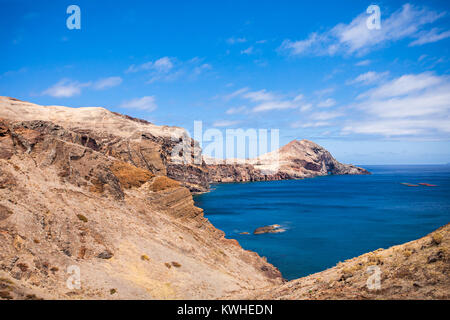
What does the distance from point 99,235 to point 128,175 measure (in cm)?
1702

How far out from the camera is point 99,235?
25.6 metres

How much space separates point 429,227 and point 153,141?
10429 centimetres

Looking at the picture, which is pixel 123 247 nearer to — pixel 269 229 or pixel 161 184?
pixel 161 184

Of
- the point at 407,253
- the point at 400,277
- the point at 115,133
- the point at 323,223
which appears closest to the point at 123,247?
the point at 400,277

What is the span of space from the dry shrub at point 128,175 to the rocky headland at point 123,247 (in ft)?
0.54

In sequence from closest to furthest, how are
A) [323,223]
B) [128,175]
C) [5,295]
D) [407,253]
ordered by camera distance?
[5,295] < [407,253] < [128,175] < [323,223]

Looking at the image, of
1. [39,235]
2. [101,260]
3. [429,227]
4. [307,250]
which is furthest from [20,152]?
[429,227]

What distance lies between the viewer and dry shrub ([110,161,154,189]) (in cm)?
4059

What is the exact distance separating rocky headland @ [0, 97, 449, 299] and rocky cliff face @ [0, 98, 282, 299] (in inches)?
3.7

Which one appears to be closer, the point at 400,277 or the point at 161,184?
the point at 400,277

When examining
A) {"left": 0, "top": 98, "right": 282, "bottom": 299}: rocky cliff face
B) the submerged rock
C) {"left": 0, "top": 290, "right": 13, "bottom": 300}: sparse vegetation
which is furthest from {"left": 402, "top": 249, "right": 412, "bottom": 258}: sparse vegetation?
the submerged rock

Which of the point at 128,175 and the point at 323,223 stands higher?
the point at 128,175

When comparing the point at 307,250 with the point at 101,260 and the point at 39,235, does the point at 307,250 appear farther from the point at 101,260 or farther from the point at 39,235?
the point at 39,235

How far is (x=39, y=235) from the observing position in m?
20.5
